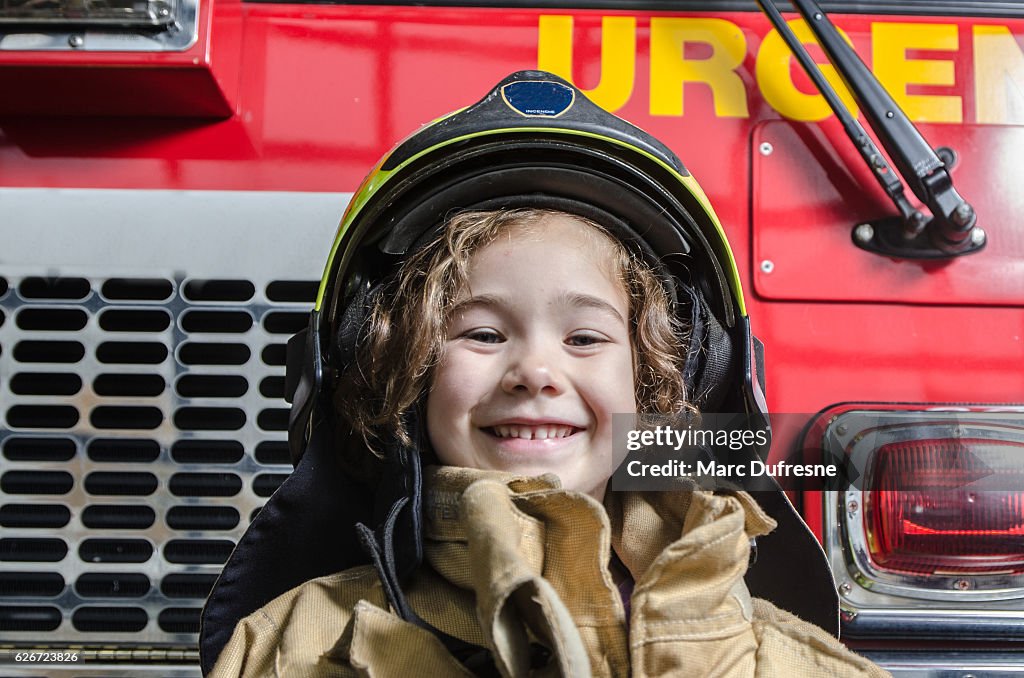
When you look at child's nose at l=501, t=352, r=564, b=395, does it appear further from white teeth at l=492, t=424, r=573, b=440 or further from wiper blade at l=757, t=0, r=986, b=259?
wiper blade at l=757, t=0, r=986, b=259

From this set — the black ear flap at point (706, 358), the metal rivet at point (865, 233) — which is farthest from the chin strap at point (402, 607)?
the metal rivet at point (865, 233)

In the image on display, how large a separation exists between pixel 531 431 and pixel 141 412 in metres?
0.67

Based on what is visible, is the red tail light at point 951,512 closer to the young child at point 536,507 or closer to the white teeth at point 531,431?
the young child at point 536,507

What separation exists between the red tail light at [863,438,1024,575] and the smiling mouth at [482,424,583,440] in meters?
0.49

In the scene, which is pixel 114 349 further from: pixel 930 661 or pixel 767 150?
pixel 930 661

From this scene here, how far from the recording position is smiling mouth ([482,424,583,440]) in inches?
54.7

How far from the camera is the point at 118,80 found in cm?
157

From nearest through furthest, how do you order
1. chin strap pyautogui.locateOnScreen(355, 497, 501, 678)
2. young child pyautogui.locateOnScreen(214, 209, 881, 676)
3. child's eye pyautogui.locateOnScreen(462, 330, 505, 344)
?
1. young child pyautogui.locateOnScreen(214, 209, 881, 676)
2. chin strap pyautogui.locateOnScreen(355, 497, 501, 678)
3. child's eye pyautogui.locateOnScreen(462, 330, 505, 344)

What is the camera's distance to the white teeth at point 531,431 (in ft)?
4.56

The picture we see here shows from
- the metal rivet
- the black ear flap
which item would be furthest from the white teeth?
the metal rivet

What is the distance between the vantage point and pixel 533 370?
4.41ft

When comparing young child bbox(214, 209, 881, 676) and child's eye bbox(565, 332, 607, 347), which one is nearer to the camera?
young child bbox(214, 209, 881, 676)

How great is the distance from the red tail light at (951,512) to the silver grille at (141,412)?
0.93 m

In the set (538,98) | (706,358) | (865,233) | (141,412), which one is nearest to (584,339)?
(706,358)
